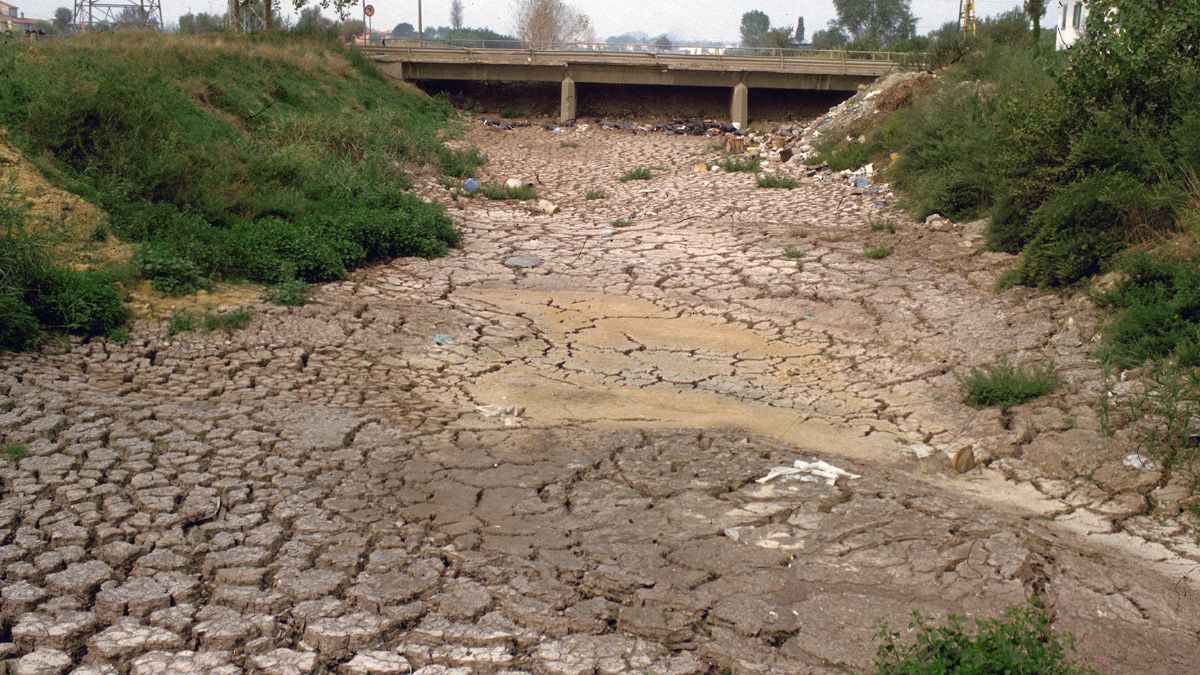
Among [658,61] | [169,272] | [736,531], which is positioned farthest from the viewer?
[658,61]

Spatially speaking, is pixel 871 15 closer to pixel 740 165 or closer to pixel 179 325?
pixel 740 165

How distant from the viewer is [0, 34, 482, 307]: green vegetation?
8.63 m

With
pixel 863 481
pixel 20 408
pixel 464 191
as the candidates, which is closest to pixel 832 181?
pixel 464 191

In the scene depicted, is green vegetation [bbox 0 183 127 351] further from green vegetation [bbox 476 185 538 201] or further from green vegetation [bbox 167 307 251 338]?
green vegetation [bbox 476 185 538 201]

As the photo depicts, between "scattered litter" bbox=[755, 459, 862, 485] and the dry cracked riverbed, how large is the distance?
0.09 metres

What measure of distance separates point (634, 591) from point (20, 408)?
365 centimetres

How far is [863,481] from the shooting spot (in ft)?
Result: 17.1

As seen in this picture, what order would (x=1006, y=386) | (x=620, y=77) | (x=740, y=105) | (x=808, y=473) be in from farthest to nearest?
(x=620, y=77), (x=740, y=105), (x=1006, y=386), (x=808, y=473)

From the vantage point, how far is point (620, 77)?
81.6ft

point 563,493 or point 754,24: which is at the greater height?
point 754,24

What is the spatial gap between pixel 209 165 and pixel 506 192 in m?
4.31

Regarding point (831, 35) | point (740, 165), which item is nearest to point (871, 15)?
point (831, 35)

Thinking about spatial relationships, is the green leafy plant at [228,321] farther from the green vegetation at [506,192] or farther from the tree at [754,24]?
the tree at [754,24]

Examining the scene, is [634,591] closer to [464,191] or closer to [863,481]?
[863,481]
